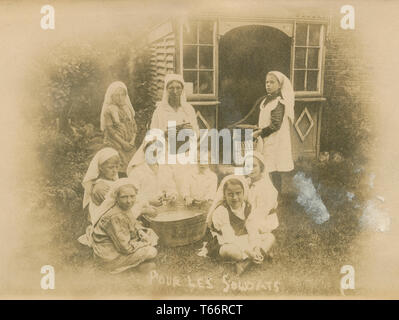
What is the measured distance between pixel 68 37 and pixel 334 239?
2857 mm

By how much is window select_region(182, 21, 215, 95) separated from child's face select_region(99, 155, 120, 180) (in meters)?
0.88

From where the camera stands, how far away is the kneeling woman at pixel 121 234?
330 centimetres

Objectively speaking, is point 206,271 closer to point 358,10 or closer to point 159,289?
point 159,289

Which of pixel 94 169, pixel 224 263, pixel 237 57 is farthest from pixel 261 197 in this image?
pixel 94 169

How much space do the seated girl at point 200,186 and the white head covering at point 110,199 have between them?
0.46m

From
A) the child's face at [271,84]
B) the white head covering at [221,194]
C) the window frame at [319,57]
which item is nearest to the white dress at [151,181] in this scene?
the white head covering at [221,194]

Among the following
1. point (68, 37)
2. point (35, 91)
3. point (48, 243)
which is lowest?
point (48, 243)

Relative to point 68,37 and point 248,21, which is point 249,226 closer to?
point 248,21

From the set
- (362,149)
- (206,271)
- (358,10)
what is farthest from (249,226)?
(358,10)

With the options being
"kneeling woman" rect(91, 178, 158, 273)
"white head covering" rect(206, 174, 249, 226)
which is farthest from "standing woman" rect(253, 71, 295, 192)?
"kneeling woman" rect(91, 178, 158, 273)

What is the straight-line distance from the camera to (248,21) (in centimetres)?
321

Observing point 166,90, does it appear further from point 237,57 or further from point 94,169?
point 94,169

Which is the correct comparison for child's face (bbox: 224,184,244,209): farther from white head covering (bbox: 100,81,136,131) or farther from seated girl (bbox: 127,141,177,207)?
white head covering (bbox: 100,81,136,131)

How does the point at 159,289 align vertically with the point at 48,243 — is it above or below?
below
